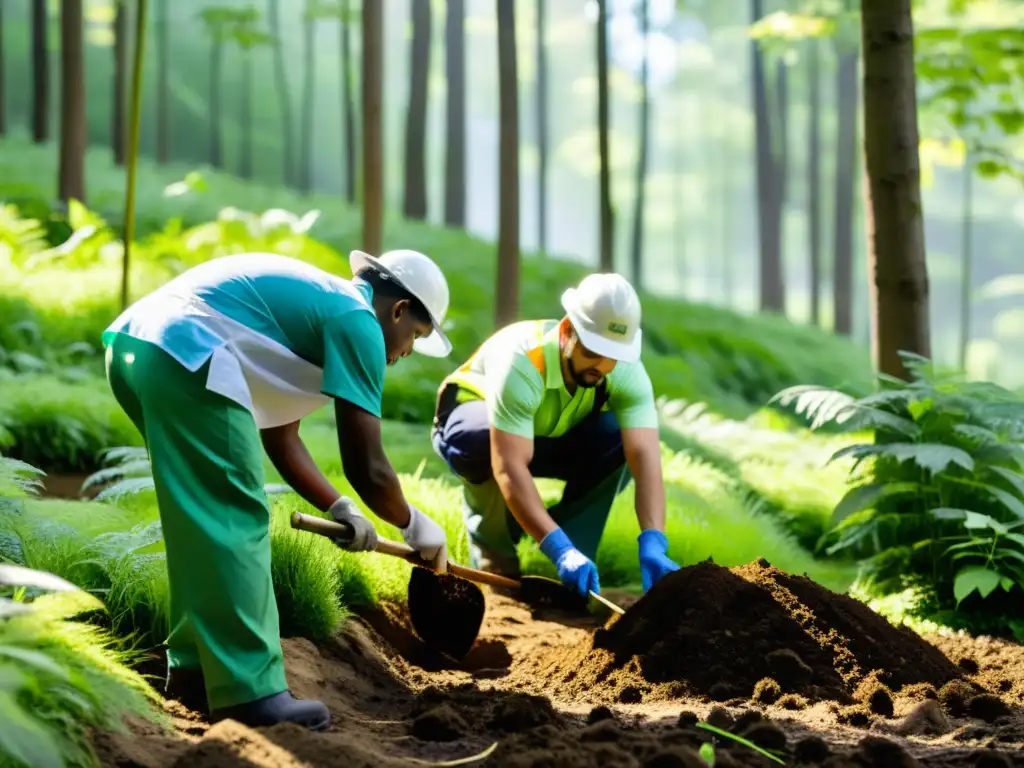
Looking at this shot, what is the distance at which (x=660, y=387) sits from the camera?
41.4ft

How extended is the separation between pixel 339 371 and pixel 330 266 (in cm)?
854

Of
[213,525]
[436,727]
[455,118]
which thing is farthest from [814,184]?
[213,525]

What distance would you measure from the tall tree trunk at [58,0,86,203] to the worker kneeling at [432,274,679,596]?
320 inches

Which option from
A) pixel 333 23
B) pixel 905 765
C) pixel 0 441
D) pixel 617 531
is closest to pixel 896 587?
pixel 617 531

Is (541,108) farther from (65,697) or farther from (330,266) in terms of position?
(65,697)

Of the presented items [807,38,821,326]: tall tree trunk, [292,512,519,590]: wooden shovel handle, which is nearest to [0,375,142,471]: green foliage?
[292,512,519,590]: wooden shovel handle

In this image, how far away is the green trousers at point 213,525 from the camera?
3.14m

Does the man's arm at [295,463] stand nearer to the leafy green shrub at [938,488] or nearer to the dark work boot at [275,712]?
the dark work boot at [275,712]

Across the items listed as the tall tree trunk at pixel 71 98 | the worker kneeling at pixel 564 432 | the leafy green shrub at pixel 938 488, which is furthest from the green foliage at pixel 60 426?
the tall tree trunk at pixel 71 98

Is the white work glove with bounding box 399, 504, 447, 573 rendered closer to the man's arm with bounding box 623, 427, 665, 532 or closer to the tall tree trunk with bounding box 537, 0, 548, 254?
the man's arm with bounding box 623, 427, 665, 532

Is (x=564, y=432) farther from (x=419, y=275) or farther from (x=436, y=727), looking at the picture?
(x=436, y=727)

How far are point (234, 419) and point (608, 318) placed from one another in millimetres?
2183

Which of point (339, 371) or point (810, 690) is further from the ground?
point (339, 371)

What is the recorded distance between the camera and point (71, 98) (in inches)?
481
